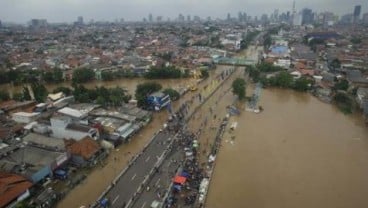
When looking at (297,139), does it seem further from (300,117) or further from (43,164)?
(43,164)

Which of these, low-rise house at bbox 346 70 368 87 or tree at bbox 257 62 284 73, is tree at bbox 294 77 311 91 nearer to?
low-rise house at bbox 346 70 368 87

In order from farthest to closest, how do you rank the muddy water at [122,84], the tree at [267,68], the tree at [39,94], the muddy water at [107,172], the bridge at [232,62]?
the bridge at [232,62]
the tree at [267,68]
the muddy water at [122,84]
the tree at [39,94]
the muddy water at [107,172]

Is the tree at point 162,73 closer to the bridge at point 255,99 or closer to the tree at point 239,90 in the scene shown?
the bridge at point 255,99

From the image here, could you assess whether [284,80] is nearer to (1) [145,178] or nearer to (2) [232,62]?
(2) [232,62]

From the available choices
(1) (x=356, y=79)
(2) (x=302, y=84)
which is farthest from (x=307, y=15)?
(2) (x=302, y=84)

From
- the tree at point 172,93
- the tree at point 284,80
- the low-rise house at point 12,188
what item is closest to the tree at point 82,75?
the tree at point 172,93

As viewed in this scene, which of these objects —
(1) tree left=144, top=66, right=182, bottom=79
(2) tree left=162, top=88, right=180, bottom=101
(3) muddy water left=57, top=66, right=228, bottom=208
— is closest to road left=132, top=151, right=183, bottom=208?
(3) muddy water left=57, top=66, right=228, bottom=208

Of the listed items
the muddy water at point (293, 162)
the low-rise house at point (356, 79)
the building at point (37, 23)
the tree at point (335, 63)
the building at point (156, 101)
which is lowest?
the muddy water at point (293, 162)
